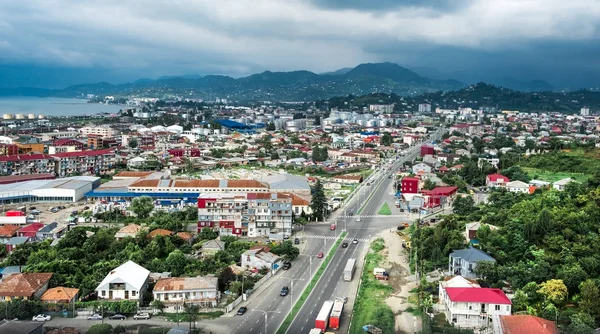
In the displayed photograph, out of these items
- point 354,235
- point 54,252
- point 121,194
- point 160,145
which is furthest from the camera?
point 160,145

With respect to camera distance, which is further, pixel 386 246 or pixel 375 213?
pixel 375 213

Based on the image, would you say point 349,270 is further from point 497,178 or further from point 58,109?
point 58,109

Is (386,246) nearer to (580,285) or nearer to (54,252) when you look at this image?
(580,285)

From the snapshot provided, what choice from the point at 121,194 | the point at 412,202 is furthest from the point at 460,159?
the point at 121,194

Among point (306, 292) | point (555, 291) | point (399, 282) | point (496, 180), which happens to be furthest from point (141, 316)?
point (496, 180)

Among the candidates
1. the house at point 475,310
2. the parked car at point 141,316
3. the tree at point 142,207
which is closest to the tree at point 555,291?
the house at point 475,310

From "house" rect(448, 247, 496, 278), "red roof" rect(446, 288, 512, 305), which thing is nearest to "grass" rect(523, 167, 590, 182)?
"house" rect(448, 247, 496, 278)

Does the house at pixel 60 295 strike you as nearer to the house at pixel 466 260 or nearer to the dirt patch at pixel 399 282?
the dirt patch at pixel 399 282
